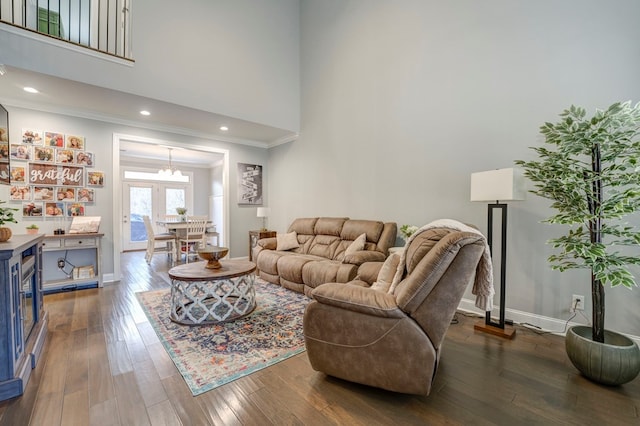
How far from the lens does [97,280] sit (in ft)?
13.1

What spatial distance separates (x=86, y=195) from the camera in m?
4.15

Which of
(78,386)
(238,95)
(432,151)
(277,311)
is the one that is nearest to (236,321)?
(277,311)

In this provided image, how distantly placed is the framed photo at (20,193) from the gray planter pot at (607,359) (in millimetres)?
6331

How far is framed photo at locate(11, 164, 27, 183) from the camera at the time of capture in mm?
3682

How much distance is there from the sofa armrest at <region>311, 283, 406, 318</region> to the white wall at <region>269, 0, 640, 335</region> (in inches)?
78.1

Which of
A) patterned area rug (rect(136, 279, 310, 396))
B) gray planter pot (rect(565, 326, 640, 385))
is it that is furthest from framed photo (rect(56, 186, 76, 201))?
gray planter pot (rect(565, 326, 640, 385))

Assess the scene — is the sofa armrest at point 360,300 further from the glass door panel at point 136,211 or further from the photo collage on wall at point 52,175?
the glass door panel at point 136,211

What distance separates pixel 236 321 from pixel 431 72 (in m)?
3.72

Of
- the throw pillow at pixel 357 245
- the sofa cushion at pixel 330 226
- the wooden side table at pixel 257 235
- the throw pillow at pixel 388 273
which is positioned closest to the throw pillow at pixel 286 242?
the sofa cushion at pixel 330 226

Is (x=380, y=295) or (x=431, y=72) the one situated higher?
(x=431, y=72)

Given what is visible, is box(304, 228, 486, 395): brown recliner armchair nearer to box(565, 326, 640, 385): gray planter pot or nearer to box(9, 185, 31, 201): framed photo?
box(565, 326, 640, 385): gray planter pot

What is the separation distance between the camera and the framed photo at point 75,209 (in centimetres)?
405

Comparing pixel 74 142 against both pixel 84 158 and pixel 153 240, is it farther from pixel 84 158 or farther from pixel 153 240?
pixel 153 240

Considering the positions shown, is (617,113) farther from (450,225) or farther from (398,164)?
(398,164)
